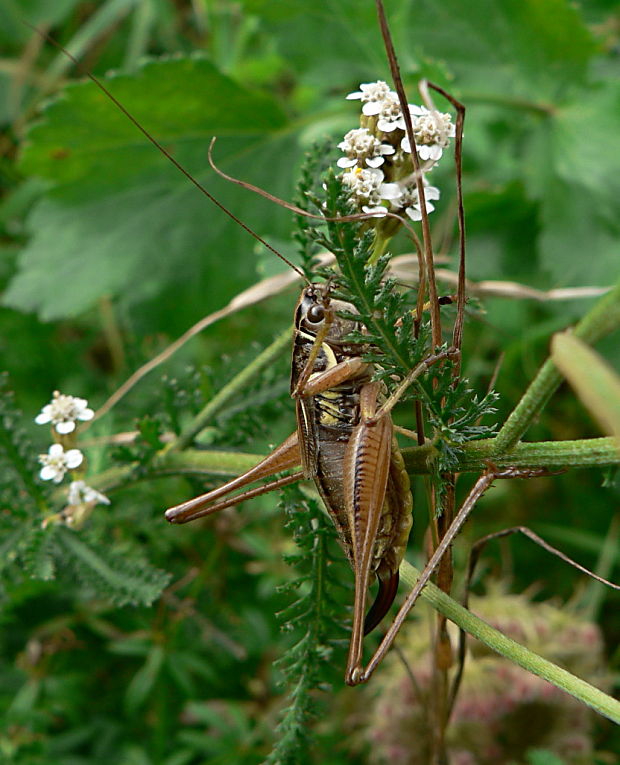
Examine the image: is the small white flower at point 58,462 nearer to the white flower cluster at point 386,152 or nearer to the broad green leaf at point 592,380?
the white flower cluster at point 386,152

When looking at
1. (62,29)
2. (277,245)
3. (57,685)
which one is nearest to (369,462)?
(277,245)

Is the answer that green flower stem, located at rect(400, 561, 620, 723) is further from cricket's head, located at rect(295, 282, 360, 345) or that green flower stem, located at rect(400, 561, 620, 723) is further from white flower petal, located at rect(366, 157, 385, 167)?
white flower petal, located at rect(366, 157, 385, 167)

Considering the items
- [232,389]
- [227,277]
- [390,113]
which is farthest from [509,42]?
[232,389]

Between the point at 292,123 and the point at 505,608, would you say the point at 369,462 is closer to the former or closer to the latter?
the point at 505,608

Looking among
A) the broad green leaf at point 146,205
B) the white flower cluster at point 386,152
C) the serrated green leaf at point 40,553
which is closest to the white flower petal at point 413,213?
the white flower cluster at point 386,152

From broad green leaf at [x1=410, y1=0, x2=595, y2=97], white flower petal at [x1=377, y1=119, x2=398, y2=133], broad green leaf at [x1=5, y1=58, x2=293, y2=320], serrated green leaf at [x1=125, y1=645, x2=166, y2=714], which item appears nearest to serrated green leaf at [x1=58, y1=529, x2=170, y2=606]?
serrated green leaf at [x1=125, y1=645, x2=166, y2=714]

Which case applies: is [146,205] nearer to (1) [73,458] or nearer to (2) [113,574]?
(1) [73,458]
